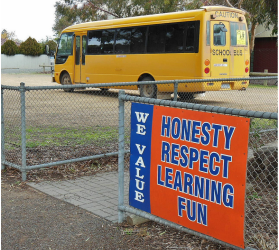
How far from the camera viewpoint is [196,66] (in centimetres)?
1396

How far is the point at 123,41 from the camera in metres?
16.5

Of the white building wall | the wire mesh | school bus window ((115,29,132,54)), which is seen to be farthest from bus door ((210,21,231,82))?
the white building wall

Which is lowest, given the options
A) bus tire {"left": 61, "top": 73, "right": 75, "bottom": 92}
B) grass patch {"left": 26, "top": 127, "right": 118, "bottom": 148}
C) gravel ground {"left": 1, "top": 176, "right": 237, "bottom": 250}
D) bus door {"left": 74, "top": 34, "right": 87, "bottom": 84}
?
gravel ground {"left": 1, "top": 176, "right": 237, "bottom": 250}

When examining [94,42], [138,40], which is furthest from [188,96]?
[94,42]

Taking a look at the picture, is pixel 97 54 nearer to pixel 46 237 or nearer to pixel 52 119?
pixel 52 119

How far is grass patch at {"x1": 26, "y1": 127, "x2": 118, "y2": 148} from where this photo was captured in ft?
25.2

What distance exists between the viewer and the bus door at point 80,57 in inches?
723

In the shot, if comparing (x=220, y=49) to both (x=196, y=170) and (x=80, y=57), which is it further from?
(x=196, y=170)

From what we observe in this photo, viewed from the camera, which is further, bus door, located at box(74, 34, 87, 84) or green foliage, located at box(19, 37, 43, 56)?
green foliage, located at box(19, 37, 43, 56)

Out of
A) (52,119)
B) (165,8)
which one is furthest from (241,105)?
(165,8)

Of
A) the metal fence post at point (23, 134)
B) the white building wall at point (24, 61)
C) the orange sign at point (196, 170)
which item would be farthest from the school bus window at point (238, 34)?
the white building wall at point (24, 61)

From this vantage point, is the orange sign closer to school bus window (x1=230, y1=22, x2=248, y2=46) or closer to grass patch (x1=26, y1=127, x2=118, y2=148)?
grass patch (x1=26, y1=127, x2=118, y2=148)

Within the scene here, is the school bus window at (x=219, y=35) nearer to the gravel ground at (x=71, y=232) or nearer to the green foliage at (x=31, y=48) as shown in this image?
the gravel ground at (x=71, y=232)

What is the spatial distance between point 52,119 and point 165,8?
21.2 m
